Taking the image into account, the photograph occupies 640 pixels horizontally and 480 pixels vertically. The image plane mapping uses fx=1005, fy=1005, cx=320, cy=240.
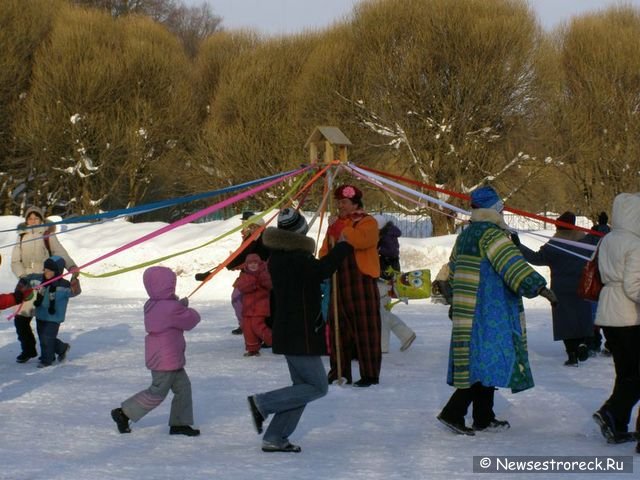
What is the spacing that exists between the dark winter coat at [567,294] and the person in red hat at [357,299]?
6.58ft

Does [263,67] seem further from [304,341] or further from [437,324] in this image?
[304,341]

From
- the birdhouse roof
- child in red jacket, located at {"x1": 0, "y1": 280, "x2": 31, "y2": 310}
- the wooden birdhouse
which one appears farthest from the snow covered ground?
the birdhouse roof

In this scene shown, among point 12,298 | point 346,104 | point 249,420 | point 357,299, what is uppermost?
point 346,104

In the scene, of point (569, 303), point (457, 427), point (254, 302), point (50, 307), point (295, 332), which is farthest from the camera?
point (254, 302)

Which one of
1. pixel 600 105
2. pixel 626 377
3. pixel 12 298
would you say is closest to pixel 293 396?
pixel 626 377

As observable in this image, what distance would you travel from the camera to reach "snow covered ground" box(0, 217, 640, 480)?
5.52 meters

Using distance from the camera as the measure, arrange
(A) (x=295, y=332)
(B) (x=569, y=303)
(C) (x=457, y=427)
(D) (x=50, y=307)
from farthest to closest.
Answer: (B) (x=569, y=303)
(D) (x=50, y=307)
(C) (x=457, y=427)
(A) (x=295, y=332)

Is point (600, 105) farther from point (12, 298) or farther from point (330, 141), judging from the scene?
point (12, 298)

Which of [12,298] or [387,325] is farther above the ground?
[12,298]

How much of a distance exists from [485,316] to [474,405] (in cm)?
66

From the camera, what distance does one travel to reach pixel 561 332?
9609 millimetres

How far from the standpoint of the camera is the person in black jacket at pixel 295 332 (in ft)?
19.2

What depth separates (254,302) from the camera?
34.0 ft

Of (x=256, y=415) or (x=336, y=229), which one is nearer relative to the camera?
(x=256, y=415)
